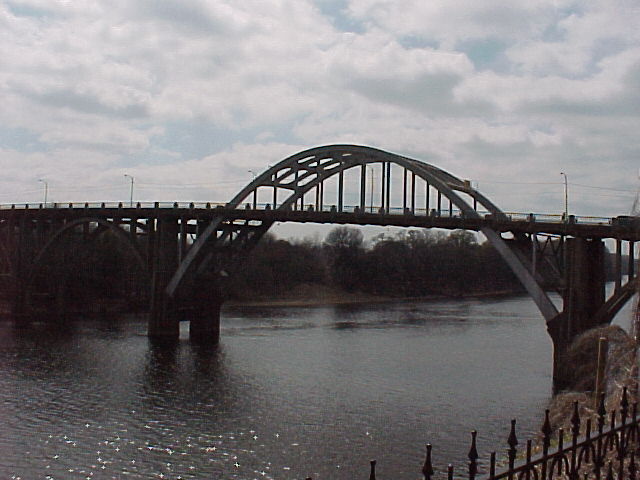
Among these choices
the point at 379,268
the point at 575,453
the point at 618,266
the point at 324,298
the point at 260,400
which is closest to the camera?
the point at 575,453

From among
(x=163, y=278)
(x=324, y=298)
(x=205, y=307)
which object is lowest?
(x=324, y=298)

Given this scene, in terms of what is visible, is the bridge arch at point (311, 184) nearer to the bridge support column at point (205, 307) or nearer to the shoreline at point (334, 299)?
the bridge support column at point (205, 307)

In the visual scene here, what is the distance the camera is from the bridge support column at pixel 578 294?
2961 cm

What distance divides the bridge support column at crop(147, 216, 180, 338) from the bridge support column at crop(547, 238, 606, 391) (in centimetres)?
2354

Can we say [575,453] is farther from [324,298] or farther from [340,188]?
[324,298]

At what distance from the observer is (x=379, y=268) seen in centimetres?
8906

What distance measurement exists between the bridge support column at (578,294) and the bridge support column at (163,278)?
2354 cm

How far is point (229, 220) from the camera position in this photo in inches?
1735

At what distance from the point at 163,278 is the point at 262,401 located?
21.2 metres

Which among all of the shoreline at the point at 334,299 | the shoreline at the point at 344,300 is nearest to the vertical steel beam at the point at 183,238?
the shoreline at the point at 334,299

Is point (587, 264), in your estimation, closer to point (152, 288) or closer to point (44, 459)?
point (44, 459)

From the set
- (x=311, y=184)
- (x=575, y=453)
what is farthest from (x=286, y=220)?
(x=575, y=453)

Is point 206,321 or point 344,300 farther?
point 344,300

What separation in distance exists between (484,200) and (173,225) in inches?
798
